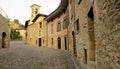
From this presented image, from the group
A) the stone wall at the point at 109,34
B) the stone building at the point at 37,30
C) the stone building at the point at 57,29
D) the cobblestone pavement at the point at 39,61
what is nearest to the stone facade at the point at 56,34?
the stone building at the point at 57,29

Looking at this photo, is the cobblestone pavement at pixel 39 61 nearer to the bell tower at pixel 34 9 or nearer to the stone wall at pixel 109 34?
the stone wall at pixel 109 34

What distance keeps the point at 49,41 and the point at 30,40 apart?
45.7 feet

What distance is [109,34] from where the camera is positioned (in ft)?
15.3

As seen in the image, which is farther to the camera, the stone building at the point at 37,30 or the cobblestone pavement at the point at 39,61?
the stone building at the point at 37,30

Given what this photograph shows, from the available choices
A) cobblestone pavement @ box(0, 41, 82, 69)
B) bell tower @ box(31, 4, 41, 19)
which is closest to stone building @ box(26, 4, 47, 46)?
bell tower @ box(31, 4, 41, 19)

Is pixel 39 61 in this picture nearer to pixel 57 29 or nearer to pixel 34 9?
pixel 57 29

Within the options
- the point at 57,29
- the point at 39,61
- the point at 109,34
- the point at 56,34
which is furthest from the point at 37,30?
the point at 109,34

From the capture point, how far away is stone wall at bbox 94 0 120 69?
405cm

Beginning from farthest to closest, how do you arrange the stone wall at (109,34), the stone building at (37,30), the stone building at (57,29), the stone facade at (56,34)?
the stone building at (37,30) → the stone facade at (56,34) → the stone building at (57,29) → the stone wall at (109,34)

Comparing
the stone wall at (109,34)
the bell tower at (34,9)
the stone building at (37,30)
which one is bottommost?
the stone wall at (109,34)

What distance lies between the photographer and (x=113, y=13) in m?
4.24

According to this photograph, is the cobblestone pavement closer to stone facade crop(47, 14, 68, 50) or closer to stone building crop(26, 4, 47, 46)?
stone facade crop(47, 14, 68, 50)

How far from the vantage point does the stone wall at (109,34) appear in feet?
13.3

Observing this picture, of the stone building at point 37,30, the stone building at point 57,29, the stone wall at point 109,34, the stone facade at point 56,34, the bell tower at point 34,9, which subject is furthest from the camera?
the bell tower at point 34,9
